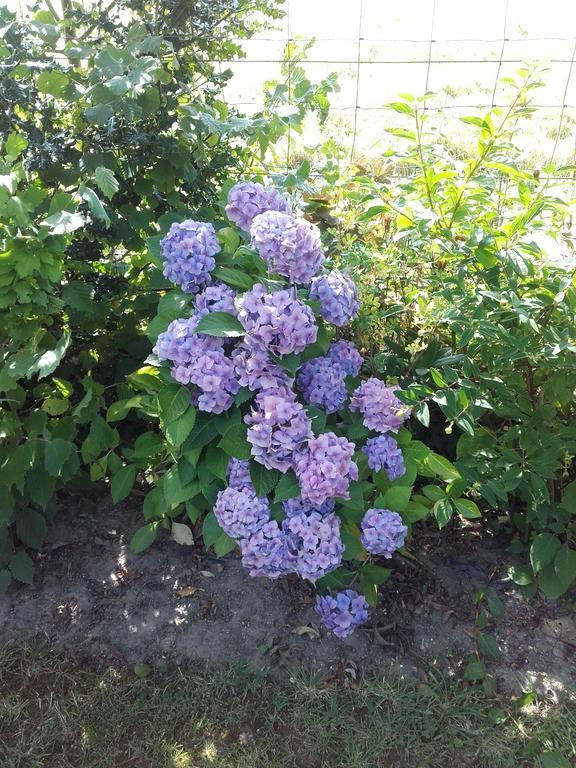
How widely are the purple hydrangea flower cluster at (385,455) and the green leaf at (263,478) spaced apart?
0.92 ft

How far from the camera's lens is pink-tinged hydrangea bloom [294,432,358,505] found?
67.7 inches

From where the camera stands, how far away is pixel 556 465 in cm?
202

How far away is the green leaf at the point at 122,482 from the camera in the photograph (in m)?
2.21

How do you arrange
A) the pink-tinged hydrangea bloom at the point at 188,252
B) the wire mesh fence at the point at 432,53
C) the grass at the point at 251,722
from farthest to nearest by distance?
the wire mesh fence at the point at 432,53, the grass at the point at 251,722, the pink-tinged hydrangea bloom at the point at 188,252

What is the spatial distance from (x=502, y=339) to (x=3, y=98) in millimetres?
1576

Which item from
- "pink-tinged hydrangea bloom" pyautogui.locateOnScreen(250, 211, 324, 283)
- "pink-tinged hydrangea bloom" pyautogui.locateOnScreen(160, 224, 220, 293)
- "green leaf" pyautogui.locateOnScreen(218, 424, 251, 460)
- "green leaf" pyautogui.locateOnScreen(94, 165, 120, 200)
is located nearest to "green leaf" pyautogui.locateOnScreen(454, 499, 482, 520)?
"green leaf" pyautogui.locateOnScreen(218, 424, 251, 460)

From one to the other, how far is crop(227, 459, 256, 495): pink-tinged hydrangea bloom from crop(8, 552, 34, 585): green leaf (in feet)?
2.73

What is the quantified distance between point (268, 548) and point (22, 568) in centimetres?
92

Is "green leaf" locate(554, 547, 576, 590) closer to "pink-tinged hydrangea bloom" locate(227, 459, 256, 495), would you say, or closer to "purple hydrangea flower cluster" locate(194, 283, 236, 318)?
"pink-tinged hydrangea bloom" locate(227, 459, 256, 495)

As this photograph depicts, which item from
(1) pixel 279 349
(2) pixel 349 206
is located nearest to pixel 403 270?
(2) pixel 349 206

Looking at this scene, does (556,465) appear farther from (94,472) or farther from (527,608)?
(94,472)

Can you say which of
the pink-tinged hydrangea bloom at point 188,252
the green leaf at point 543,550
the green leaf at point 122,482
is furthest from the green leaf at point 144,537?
the green leaf at point 543,550

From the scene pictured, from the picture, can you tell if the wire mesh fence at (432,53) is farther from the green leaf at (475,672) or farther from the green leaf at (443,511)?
the green leaf at (475,672)

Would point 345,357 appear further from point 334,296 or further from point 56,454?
point 56,454
